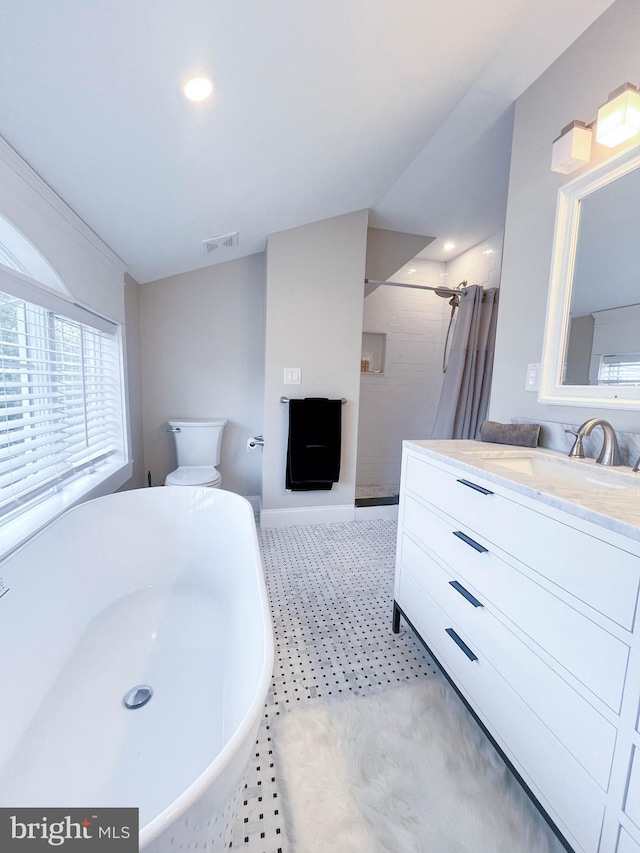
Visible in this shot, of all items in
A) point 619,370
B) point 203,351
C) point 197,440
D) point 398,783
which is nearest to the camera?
point 398,783

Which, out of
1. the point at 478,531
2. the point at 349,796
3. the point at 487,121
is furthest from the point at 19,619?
the point at 487,121

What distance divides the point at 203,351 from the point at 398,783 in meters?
2.81

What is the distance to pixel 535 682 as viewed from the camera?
2.82 feet

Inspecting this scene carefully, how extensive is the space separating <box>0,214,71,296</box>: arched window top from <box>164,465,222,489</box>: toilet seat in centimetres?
134

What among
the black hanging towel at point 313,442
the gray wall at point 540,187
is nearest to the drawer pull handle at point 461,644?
the gray wall at point 540,187

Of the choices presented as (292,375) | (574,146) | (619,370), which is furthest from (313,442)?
(574,146)

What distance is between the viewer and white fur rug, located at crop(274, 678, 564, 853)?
0.89 metres

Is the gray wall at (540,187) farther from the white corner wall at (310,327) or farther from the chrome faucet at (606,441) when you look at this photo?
the white corner wall at (310,327)

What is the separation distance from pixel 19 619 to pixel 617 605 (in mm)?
1645

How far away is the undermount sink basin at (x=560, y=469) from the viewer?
108 cm

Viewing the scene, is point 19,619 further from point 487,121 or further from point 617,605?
point 487,121

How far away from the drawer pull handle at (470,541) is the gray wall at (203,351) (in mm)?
2228

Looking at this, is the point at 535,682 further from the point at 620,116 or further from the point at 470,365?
the point at 470,365

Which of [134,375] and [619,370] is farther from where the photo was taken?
[134,375]
